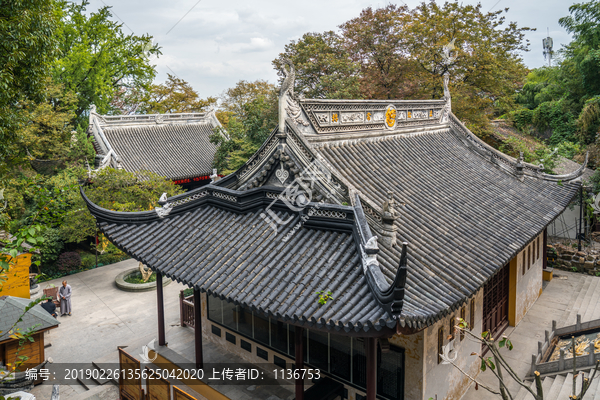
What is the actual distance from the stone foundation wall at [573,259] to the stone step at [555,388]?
11466 mm

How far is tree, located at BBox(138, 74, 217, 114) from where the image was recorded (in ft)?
149

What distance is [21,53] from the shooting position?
10.4 m

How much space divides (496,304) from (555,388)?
307 cm

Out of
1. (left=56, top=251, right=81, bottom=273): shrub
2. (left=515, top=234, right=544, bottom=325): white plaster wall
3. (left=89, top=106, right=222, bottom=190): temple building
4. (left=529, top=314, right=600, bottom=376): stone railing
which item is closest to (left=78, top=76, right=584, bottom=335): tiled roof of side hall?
(left=515, top=234, right=544, bottom=325): white plaster wall

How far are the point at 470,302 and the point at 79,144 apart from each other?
2742 centimetres

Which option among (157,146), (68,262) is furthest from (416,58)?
(68,262)

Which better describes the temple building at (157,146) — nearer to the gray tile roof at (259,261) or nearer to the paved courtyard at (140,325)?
the paved courtyard at (140,325)

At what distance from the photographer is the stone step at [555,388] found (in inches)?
398

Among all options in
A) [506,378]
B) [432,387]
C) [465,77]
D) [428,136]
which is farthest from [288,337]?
[465,77]

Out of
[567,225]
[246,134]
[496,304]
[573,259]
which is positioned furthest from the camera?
[246,134]

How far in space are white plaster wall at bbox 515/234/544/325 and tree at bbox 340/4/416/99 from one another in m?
19.4

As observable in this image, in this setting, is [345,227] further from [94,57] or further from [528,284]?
[94,57]

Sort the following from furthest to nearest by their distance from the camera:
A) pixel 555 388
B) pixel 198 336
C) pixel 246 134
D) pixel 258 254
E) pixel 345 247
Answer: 1. pixel 246 134
2. pixel 198 336
3. pixel 555 388
4. pixel 258 254
5. pixel 345 247

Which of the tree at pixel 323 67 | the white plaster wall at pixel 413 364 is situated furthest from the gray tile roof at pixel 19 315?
the tree at pixel 323 67
